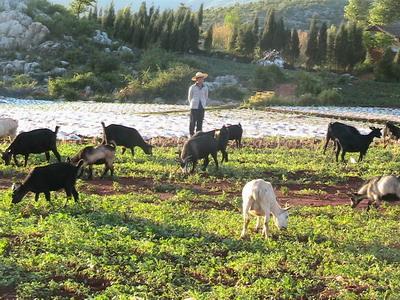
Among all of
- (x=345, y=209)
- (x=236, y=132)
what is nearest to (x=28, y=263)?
(x=345, y=209)

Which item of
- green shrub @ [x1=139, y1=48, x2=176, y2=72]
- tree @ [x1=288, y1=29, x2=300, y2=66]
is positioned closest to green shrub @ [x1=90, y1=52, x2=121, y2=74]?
green shrub @ [x1=139, y1=48, x2=176, y2=72]

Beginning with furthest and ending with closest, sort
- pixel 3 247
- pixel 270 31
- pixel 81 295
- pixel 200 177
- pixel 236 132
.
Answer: pixel 270 31, pixel 236 132, pixel 200 177, pixel 3 247, pixel 81 295

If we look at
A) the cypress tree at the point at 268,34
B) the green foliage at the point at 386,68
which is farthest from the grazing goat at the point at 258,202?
the cypress tree at the point at 268,34

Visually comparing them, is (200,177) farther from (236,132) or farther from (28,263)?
(28,263)

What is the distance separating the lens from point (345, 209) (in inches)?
479

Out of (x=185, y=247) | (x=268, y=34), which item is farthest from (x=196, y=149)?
(x=268, y=34)

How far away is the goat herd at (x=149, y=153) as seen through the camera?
973 cm

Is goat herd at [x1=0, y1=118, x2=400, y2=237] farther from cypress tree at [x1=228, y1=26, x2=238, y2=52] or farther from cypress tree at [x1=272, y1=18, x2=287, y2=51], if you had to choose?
cypress tree at [x1=228, y1=26, x2=238, y2=52]

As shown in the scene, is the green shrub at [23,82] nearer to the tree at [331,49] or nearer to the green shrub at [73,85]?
the green shrub at [73,85]

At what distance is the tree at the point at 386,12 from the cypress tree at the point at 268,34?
55.6ft

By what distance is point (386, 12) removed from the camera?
7494 cm

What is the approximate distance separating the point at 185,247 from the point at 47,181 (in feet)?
12.2

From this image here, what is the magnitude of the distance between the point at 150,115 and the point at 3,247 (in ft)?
75.3

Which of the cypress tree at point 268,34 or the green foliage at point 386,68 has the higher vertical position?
the cypress tree at point 268,34
